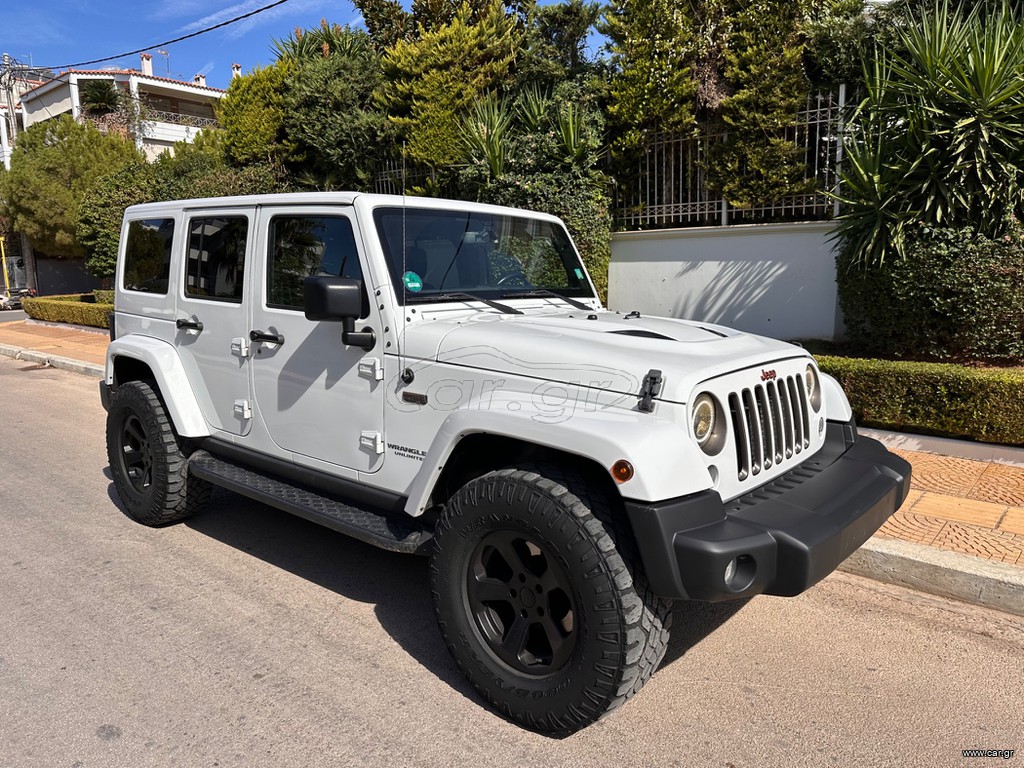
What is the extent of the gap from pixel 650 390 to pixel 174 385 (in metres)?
3.07

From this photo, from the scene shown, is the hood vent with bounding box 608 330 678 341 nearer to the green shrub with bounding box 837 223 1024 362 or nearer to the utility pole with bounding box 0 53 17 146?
the green shrub with bounding box 837 223 1024 362

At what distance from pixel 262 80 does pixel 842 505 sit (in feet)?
46.5

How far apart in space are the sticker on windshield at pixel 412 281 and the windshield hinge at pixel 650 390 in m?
1.25

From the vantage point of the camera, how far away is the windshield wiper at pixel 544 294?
3.83 meters

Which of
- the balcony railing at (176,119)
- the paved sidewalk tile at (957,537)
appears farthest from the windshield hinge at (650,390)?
the balcony railing at (176,119)

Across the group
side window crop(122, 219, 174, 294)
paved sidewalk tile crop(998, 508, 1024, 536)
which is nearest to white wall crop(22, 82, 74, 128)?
side window crop(122, 219, 174, 294)

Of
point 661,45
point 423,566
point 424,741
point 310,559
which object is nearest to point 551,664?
point 424,741

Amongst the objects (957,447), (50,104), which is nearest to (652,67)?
(957,447)

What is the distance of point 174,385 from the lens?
449cm

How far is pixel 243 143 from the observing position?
14.4m

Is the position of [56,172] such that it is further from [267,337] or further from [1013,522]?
[1013,522]

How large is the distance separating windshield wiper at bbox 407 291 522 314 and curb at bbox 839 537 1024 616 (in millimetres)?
2277

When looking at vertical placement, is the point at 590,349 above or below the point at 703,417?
above

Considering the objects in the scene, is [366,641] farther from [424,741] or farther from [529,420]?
[529,420]
